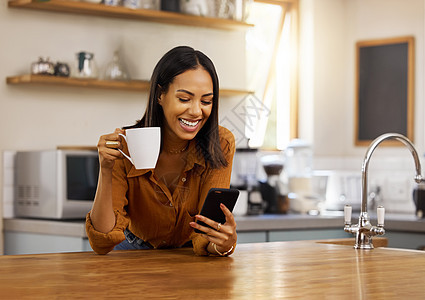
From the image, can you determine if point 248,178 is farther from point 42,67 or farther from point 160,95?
point 160,95

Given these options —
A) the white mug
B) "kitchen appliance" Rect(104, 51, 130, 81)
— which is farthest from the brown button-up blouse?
"kitchen appliance" Rect(104, 51, 130, 81)

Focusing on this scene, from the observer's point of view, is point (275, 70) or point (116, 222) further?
point (275, 70)

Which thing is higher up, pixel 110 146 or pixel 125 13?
pixel 125 13

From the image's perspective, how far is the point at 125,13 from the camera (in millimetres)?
3828

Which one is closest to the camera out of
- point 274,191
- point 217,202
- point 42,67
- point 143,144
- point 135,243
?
point 143,144

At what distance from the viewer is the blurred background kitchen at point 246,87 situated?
369cm

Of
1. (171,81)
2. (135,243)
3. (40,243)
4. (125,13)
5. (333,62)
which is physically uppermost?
(125,13)

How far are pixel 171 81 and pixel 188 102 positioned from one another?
10 centimetres

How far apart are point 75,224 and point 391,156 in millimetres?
2288

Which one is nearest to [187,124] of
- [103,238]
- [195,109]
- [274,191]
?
[195,109]

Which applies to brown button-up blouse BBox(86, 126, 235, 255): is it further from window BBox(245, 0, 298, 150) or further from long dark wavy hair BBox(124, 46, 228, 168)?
window BBox(245, 0, 298, 150)

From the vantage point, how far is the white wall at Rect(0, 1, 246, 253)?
368cm

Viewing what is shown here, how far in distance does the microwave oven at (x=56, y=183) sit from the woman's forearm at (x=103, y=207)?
1.47 meters

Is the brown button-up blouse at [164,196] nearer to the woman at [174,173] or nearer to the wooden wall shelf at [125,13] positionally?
the woman at [174,173]
